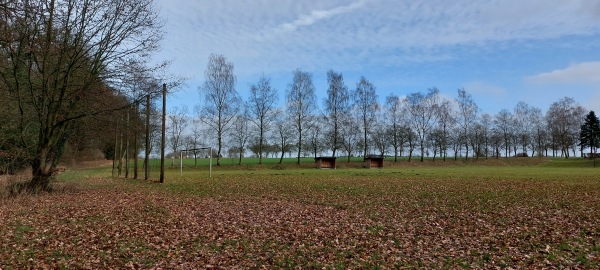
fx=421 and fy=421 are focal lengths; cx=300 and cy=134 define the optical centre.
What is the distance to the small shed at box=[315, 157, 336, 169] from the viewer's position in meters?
59.8

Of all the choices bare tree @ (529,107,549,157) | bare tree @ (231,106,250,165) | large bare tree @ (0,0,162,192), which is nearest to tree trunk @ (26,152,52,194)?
large bare tree @ (0,0,162,192)

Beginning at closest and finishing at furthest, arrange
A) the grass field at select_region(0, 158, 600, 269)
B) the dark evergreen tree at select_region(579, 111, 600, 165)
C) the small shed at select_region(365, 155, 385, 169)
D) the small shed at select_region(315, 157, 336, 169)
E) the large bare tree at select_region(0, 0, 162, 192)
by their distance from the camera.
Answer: the grass field at select_region(0, 158, 600, 269)
the large bare tree at select_region(0, 0, 162, 192)
the small shed at select_region(315, 157, 336, 169)
the small shed at select_region(365, 155, 385, 169)
the dark evergreen tree at select_region(579, 111, 600, 165)

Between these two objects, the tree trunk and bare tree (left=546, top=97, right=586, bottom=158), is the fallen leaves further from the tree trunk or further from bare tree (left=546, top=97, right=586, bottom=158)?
bare tree (left=546, top=97, right=586, bottom=158)

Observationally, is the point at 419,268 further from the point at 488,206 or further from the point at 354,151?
the point at 354,151

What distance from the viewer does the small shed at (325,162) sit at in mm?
59781

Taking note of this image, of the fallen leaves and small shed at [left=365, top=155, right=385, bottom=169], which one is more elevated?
small shed at [left=365, top=155, right=385, bottom=169]

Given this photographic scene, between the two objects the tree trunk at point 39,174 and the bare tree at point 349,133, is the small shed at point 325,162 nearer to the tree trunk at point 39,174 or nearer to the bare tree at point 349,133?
the bare tree at point 349,133

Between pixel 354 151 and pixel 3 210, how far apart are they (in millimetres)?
59665

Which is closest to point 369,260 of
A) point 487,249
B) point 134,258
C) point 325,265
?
point 325,265

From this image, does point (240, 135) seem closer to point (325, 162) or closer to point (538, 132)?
point (325, 162)

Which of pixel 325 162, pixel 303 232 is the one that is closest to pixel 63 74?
pixel 303 232

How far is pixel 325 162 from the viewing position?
200ft

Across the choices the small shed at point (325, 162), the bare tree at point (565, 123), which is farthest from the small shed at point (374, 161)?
the bare tree at point (565, 123)

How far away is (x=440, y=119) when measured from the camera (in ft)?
237
